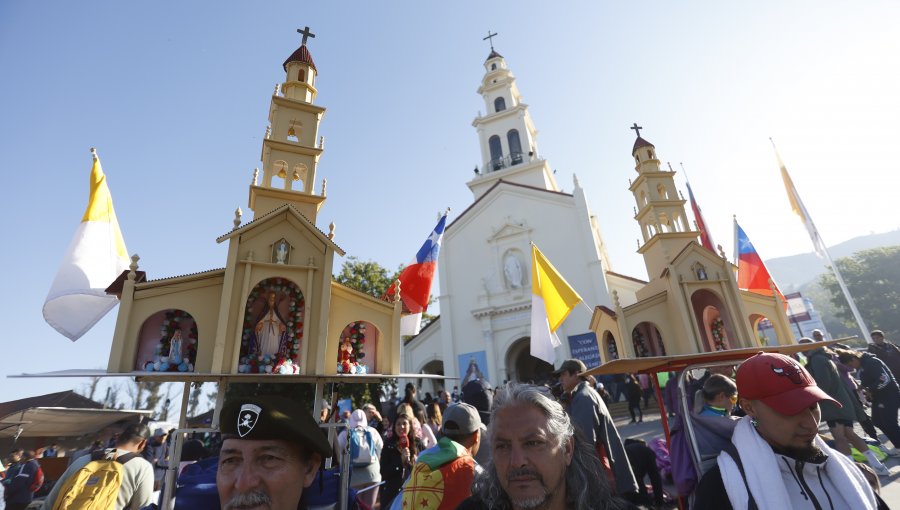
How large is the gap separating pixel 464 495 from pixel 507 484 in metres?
1.16

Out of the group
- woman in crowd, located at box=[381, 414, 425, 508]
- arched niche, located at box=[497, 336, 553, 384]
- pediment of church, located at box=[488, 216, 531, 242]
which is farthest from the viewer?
pediment of church, located at box=[488, 216, 531, 242]

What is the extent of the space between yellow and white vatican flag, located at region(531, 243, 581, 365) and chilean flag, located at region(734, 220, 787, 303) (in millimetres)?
8021

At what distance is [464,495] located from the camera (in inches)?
119

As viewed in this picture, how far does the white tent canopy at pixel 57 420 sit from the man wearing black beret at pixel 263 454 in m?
12.4

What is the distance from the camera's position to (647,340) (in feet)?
46.1

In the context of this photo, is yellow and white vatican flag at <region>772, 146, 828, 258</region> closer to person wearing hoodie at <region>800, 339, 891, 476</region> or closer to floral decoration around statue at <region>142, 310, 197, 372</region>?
person wearing hoodie at <region>800, 339, 891, 476</region>

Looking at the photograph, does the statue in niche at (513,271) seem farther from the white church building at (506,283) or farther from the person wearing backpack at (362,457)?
the person wearing backpack at (362,457)

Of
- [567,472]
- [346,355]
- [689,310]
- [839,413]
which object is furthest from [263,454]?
[689,310]

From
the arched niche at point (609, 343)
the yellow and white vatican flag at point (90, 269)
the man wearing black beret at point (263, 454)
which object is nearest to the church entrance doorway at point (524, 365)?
the arched niche at point (609, 343)

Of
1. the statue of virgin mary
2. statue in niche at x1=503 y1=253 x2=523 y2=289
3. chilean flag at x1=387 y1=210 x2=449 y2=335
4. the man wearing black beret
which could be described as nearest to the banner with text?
statue in niche at x1=503 y1=253 x2=523 y2=289

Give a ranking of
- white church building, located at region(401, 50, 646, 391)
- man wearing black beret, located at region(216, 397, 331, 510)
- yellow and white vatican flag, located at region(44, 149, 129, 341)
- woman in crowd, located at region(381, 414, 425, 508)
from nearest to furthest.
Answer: man wearing black beret, located at region(216, 397, 331, 510)
woman in crowd, located at region(381, 414, 425, 508)
yellow and white vatican flag, located at region(44, 149, 129, 341)
white church building, located at region(401, 50, 646, 391)

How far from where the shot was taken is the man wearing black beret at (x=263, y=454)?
1885mm

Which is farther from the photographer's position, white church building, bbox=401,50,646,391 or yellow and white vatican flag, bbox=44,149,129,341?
white church building, bbox=401,50,646,391

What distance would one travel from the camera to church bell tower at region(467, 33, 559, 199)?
26516 mm
